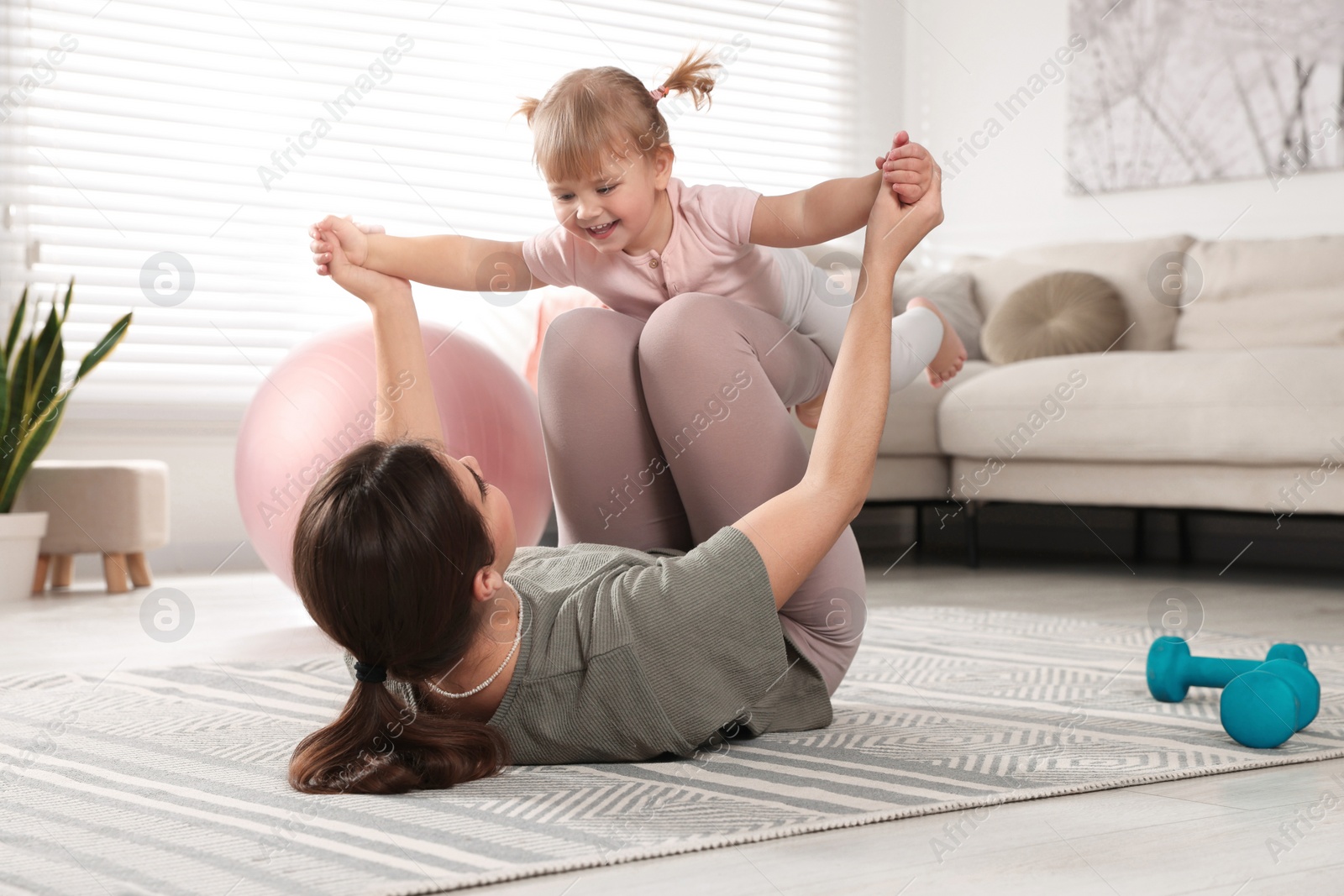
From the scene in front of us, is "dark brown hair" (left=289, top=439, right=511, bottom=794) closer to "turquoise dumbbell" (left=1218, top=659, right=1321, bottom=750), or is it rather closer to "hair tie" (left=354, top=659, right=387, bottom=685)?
"hair tie" (left=354, top=659, right=387, bottom=685)

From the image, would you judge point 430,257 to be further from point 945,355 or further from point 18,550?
point 18,550

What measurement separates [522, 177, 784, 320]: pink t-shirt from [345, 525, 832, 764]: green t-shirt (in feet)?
1.24

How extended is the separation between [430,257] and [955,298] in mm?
2649

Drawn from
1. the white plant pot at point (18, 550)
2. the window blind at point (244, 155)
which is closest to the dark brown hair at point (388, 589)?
the white plant pot at point (18, 550)

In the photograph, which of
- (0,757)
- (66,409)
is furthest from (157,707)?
(66,409)

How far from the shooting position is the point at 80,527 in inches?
110

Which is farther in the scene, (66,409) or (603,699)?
(66,409)

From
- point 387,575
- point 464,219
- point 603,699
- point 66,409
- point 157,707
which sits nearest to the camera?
point 387,575

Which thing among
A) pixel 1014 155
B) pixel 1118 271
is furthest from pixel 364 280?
pixel 1014 155

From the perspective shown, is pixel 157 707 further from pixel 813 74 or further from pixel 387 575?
pixel 813 74

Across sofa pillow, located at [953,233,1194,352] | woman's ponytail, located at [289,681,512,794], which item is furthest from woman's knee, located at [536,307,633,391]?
sofa pillow, located at [953,233,1194,352]

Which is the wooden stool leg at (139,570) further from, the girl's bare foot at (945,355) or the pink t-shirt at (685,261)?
the girl's bare foot at (945,355)

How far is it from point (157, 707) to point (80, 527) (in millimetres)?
1517

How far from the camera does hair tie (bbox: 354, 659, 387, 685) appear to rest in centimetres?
98
